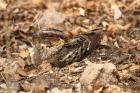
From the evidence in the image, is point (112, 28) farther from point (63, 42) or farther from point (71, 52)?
point (71, 52)

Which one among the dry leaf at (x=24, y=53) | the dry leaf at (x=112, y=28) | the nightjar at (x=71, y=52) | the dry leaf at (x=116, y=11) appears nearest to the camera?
the nightjar at (x=71, y=52)

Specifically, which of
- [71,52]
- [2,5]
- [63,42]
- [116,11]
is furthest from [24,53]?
[116,11]

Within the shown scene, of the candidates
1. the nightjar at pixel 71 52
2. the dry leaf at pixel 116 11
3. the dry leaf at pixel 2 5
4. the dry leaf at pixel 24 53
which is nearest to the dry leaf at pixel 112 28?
the dry leaf at pixel 116 11

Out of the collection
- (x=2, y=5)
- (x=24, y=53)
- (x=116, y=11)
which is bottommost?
(x=24, y=53)

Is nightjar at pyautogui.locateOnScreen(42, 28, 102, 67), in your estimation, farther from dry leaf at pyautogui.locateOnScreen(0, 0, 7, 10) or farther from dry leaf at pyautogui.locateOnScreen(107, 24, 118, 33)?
dry leaf at pyautogui.locateOnScreen(0, 0, 7, 10)

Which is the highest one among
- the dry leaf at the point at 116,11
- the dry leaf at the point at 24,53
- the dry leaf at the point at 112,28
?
the dry leaf at the point at 116,11

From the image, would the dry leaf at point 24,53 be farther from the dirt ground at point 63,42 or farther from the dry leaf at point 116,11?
the dry leaf at point 116,11
